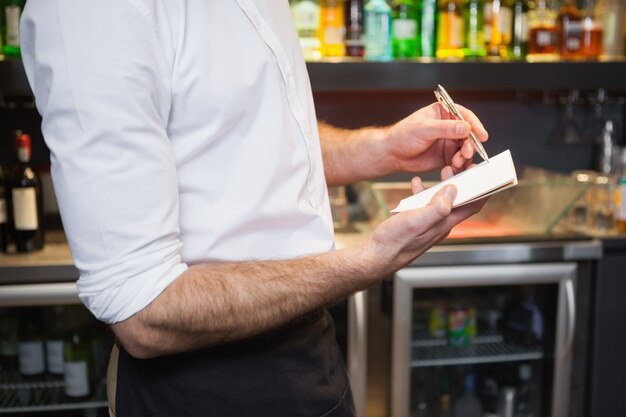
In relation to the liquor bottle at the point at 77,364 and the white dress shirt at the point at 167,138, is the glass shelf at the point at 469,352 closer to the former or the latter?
the liquor bottle at the point at 77,364

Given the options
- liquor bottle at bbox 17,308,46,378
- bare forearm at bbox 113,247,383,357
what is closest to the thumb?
bare forearm at bbox 113,247,383,357

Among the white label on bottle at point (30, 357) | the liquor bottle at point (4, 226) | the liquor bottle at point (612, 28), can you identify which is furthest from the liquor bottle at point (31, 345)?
the liquor bottle at point (612, 28)

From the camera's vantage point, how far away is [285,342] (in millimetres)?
1160

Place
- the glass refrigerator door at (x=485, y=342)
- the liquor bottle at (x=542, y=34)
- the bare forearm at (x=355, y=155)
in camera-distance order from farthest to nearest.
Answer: the liquor bottle at (x=542, y=34)
the glass refrigerator door at (x=485, y=342)
the bare forearm at (x=355, y=155)

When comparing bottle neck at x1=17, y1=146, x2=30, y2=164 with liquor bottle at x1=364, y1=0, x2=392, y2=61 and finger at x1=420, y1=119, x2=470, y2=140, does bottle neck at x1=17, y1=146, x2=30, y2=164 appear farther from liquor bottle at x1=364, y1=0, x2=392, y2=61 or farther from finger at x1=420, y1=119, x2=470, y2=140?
finger at x1=420, y1=119, x2=470, y2=140

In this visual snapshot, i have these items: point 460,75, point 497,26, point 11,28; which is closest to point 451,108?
point 460,75

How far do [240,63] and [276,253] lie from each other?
0.28m

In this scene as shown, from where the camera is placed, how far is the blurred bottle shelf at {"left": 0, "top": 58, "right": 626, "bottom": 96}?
2305 mm

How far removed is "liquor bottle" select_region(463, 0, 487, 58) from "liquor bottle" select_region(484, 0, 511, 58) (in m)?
0.02

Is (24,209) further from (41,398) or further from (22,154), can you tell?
(41,398)

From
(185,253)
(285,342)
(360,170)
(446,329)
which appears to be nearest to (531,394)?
(446,329)

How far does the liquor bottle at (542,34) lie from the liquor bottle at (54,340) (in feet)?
5.58

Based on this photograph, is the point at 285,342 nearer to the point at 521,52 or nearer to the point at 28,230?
the point at 28,230

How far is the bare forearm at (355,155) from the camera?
4.70 feet
